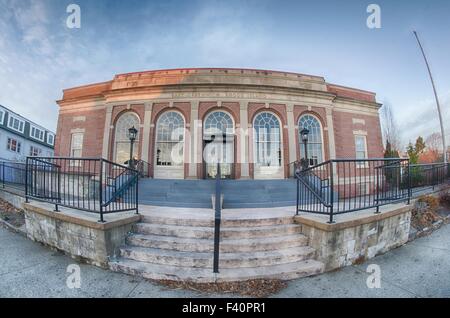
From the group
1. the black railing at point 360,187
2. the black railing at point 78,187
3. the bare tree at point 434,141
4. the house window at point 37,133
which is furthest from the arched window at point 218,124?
the bare tree at point 434,141

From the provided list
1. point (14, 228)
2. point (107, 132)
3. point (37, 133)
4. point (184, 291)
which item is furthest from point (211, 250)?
point (37, 133)

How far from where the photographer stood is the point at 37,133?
84.8ft

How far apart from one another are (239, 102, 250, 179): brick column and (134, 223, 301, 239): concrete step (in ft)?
25.1

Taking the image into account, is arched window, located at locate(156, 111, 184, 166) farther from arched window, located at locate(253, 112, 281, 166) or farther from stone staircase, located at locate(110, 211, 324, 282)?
stone staircase, located at locate(110, 211, 324, 282)

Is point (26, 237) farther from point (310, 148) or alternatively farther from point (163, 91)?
point (310, 148)

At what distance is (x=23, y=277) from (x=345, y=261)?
544cm

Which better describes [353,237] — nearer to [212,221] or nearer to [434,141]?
[212,221]

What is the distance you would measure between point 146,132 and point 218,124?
14.7ft

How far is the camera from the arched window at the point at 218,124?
1259 centimetres

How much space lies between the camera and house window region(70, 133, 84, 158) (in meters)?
14.1

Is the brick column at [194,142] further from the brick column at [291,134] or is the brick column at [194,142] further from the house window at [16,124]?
the house window at [16,124]

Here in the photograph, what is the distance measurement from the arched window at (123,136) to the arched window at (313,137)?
1087 cm
